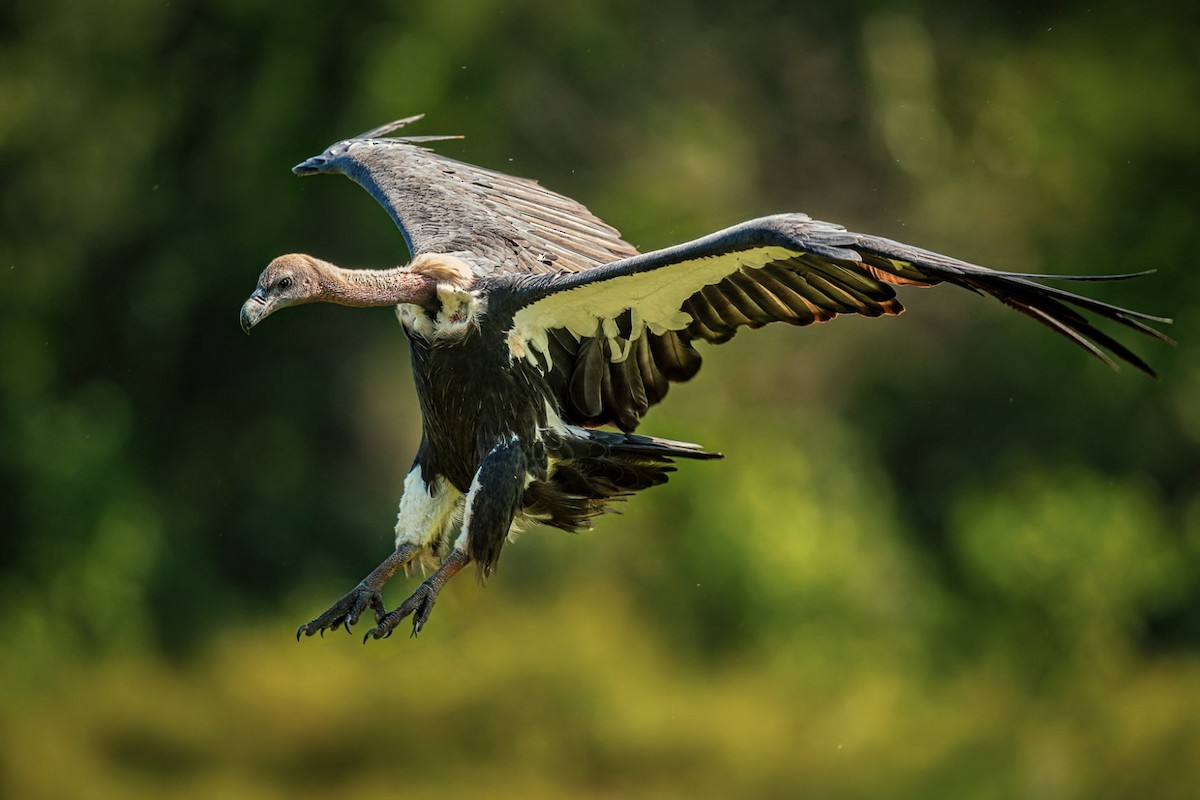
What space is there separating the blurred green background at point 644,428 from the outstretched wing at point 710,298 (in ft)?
29.8

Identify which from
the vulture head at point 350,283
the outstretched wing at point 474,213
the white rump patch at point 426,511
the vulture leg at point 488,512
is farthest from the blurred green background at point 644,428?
the vulture head at point 350,283

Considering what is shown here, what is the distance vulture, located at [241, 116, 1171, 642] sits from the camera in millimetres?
6434

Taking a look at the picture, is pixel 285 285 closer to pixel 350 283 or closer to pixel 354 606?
pixel 350 283

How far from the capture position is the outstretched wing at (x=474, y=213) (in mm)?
7320

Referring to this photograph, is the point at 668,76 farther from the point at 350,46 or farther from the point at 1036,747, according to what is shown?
the point at 1036,747

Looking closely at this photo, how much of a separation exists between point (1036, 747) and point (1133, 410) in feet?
13.2

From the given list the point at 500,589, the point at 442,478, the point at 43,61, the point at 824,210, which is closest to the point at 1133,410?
the point at 824,210

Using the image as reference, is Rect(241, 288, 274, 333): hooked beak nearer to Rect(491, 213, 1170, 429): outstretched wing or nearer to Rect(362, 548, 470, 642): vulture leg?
Rect(491, 213, 1170, 429): outstretched wing

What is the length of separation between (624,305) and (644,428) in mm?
9876

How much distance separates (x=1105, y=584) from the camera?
18.2 meters

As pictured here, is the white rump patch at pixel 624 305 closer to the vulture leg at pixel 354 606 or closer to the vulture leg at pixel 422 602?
the vulture leg at pixel 422 602

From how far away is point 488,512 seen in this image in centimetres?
673

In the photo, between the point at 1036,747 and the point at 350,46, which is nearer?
the point at 1036,747

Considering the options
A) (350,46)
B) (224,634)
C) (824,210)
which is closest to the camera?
(224,634)
